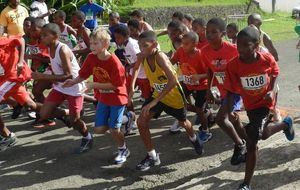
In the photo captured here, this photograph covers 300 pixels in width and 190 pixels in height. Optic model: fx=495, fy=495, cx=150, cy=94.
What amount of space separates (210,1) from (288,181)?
1962cm

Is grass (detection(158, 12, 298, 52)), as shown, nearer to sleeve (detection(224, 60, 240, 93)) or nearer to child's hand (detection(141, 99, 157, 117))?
child's hand (detection(141, 99, 157, 117))

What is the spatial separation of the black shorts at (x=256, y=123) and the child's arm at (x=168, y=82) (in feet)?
3.05

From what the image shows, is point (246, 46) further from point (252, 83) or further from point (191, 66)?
point (191, 66)

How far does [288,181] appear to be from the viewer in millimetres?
4707

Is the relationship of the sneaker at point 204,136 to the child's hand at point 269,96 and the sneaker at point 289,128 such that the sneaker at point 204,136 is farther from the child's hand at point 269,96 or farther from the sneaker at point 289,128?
the child's hand at point 269,96

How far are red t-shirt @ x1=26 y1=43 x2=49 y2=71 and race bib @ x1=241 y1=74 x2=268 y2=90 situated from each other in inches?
147

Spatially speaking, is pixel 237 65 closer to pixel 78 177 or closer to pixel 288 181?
pixel 288 181

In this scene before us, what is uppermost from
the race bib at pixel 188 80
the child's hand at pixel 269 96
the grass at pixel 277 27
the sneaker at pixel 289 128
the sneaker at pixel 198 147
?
the child's hand at pixel 269 96

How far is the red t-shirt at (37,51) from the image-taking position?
752cm

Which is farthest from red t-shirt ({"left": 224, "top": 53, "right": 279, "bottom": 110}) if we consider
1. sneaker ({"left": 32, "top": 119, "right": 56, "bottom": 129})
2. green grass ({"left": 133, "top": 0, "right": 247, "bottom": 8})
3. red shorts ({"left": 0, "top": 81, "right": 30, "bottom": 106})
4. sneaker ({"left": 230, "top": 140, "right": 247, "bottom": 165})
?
green grass ({"left": 133, "top": 0, "right": 247, "bottom": 8})

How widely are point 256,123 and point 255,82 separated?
39 centimetres

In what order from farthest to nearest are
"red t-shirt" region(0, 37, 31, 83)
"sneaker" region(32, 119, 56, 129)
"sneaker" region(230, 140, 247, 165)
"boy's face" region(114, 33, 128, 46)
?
"sneaker" region(32, 119, 56, 129) → "boy's face" region(114, 33, 128, 46) → "red t-shirt" region(0, 37, 31, 83) → "sneaker" region(230, 140, 247, 165)

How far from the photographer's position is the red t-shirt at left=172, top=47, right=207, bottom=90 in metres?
6.25

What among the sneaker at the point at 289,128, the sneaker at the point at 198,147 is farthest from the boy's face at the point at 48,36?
the sneaker at the point at 289,128
